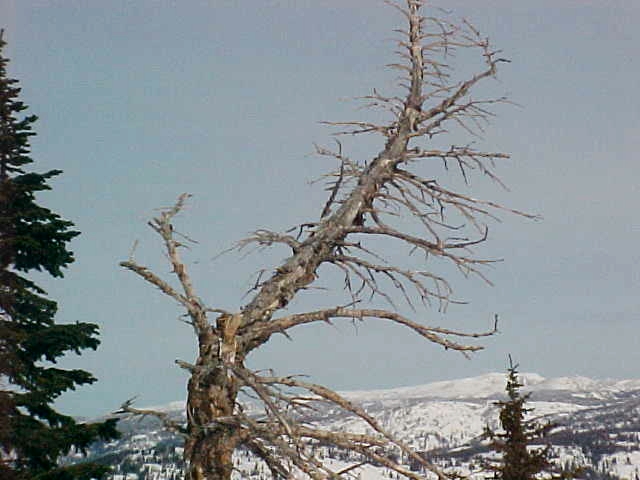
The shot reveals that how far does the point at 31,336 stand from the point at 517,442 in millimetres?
19261

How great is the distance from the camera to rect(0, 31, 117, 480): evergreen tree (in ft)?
37.8

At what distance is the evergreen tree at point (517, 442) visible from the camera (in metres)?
23.8

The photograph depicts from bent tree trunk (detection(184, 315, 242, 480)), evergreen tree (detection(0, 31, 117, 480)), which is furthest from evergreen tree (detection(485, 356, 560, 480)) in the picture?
bent tree trunk (detection(184, 315, 242, 480))

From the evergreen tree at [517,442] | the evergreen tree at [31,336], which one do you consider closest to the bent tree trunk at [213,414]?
the evergreen tree at [31,336]

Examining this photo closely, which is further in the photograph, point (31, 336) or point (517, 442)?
point (517, 442)

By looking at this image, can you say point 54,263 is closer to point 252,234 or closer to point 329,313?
point 252,234

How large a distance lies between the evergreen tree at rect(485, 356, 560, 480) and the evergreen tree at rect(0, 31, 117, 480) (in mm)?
16488

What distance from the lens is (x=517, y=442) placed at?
2445 cm

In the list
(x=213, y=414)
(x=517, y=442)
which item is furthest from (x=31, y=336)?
(x=517, y=442)

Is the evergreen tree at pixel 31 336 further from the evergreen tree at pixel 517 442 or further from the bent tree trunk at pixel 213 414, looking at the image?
the evergreen tree at pixel 517 442

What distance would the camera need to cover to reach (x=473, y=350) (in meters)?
4.39

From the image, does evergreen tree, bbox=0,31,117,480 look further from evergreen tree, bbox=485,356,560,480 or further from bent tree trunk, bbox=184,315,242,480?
evergreen tree, bbox=485,356,560,480

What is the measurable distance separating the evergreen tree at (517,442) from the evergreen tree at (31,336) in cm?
1649

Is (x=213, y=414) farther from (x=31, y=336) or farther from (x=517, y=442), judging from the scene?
(x=517, y=442)
